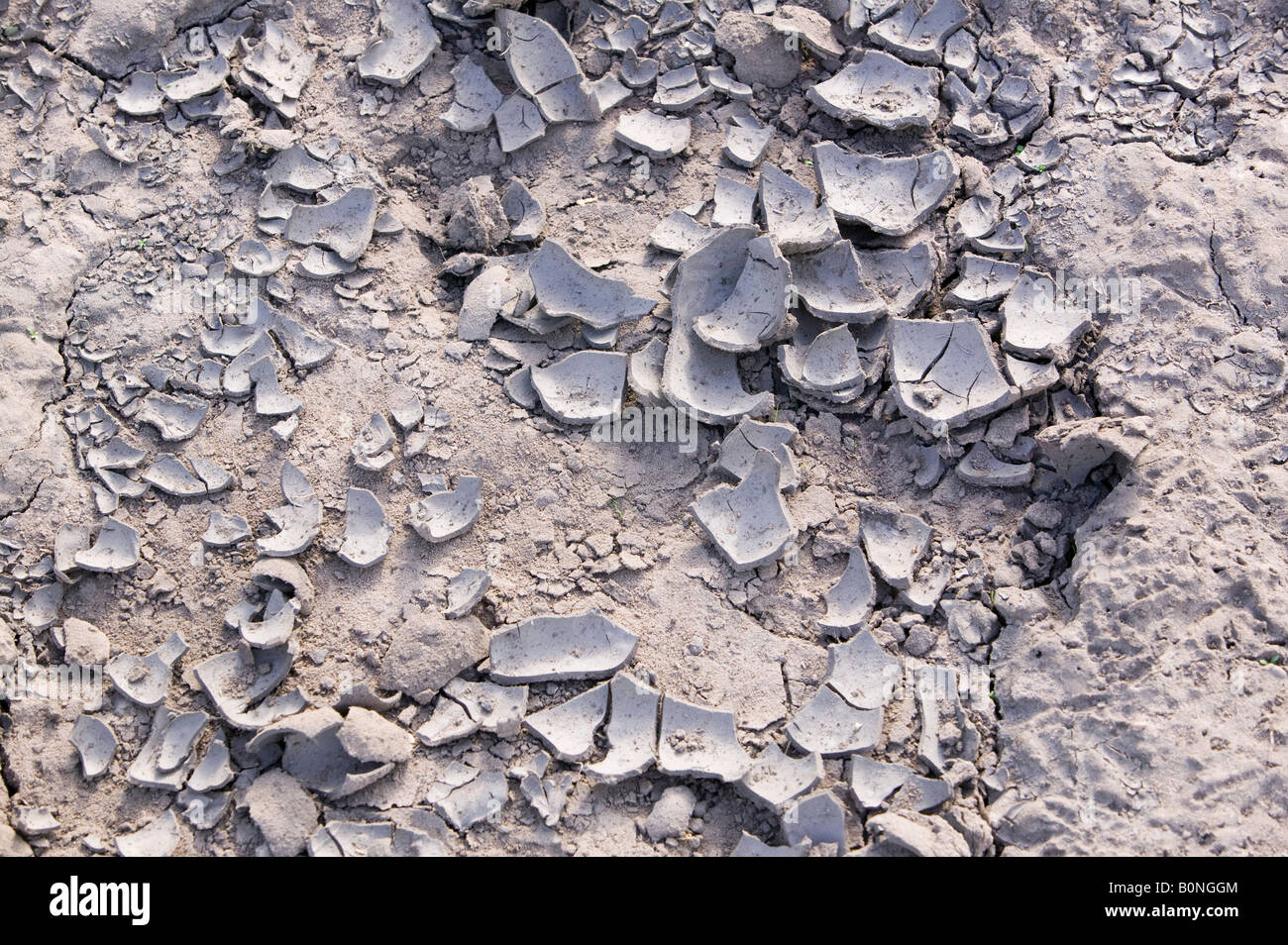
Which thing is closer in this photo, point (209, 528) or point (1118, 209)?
point (209, 528)

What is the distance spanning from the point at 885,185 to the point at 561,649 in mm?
1674

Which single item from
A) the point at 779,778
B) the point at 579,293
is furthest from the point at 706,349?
the point at 779,778

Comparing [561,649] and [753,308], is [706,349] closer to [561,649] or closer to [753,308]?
[753,308]

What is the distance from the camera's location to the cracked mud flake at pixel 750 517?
8.46ft

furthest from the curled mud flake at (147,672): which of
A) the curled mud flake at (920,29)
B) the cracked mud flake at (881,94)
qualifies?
the curled mud flake at (920,29)

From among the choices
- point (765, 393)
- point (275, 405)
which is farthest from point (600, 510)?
point (275, 405)

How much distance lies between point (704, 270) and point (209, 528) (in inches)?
59.5

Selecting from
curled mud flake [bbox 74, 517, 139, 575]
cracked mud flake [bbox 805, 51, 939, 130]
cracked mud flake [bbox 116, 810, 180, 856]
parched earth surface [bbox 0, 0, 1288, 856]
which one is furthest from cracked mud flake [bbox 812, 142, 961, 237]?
cracked mud flake [bbox 116, 810, 180, 856]

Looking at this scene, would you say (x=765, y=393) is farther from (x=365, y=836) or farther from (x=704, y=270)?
(x=365, y=836)

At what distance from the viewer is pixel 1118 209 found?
2.93 meters

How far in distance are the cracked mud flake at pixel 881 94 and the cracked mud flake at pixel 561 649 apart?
176 centimetres

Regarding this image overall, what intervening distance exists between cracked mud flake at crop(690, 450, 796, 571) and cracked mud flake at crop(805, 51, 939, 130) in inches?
47.7

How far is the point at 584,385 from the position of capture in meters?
2.80
